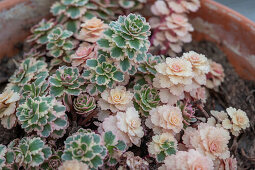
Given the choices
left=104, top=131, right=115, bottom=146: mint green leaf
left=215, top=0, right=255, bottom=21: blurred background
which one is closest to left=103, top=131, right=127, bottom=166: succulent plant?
left=104, top=131, right=115, bottom=146: mint green leaf

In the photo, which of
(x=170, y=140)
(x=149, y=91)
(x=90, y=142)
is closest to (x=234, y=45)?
(x=149, y=91)

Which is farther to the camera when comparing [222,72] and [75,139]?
[222,72]

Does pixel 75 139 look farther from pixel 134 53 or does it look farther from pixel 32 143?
pixel 134 53

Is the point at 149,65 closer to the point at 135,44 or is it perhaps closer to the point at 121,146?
the point at 135,44

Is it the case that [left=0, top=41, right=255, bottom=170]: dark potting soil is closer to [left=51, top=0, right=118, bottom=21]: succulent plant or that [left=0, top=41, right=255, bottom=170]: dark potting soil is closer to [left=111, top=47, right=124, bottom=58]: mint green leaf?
[left=51, top=0, right=118, bottom=21]: succulent plant

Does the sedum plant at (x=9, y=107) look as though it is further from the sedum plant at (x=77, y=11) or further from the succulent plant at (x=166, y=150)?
the succulent plant at (x=166, y=150)

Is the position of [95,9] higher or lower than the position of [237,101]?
higher

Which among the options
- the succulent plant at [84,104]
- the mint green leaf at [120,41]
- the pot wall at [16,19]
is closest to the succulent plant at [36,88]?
the succulent plant at [84,104]
